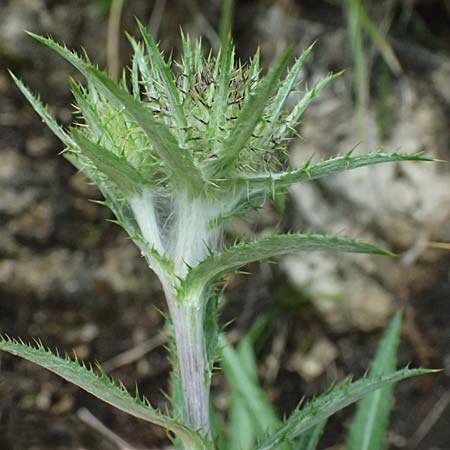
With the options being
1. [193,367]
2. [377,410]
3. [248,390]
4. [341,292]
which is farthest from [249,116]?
[341,292]

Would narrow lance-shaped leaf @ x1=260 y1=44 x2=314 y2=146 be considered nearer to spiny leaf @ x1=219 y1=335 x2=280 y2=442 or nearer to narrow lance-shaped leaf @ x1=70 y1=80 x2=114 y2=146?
narrow lance-shaped leaf @ x1=70 y1=80 x2=114 y2=146

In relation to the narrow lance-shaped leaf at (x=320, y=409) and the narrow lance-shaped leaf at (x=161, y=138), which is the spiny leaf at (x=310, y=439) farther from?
the narrow lance-shaped leaf at (x=161, y=138)

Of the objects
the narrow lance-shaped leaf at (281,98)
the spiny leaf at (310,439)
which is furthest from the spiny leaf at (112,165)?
the spiny leaf at (310,439)

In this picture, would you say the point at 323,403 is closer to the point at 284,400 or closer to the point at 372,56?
the point at 284,400

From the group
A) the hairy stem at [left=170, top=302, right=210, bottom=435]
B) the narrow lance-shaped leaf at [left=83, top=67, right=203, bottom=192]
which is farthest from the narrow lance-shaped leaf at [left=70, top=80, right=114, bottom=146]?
the hairy stem at [left=170, top=302, right=210, bottom=435]

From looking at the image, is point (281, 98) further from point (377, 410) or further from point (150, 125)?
point (377, 410)

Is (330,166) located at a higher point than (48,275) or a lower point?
higher

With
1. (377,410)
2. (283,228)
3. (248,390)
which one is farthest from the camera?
(283,228)
